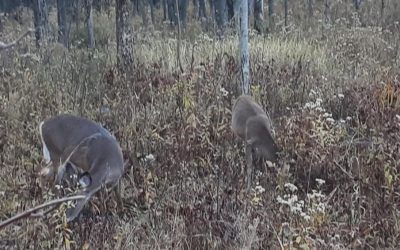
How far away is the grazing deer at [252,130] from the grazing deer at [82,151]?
3.66 ft

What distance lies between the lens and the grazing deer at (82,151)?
563 centimetres

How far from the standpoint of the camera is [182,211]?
5.35 metres

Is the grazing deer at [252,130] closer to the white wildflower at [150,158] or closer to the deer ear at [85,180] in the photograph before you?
the white wildflower at [150,158]

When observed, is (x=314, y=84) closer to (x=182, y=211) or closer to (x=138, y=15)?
(x=182, y=211)

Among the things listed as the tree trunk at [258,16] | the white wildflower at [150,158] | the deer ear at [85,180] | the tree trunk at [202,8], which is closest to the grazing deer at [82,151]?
the deer ear at [85,180]

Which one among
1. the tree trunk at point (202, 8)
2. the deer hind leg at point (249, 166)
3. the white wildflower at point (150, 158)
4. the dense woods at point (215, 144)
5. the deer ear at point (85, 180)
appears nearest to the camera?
the dense woods at point (215, 144)

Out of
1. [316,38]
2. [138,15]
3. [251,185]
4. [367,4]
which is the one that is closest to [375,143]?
[251,185]

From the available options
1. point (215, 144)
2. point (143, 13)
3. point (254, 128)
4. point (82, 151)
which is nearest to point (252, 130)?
point (254, 128)

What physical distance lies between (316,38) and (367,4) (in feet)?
54.8

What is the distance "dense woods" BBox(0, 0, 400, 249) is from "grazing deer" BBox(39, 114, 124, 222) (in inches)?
7.6

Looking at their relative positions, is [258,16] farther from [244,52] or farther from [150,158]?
[150,158]

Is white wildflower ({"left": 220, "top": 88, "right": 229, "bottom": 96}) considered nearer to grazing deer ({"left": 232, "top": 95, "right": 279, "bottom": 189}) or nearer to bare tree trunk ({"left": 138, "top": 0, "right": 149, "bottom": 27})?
grazing deer ({"left": 232, "top": 95, "right": 279, "bottom": 189})

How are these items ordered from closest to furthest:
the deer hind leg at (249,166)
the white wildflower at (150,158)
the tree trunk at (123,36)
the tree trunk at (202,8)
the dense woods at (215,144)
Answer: the dense woods at (215,144) → the deer hind leg at (249,166) → the white wildflower at (150,158) → the tree trunk at (123,36) → the tree trunk at (202,8)

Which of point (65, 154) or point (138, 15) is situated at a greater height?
point (65, 154)
